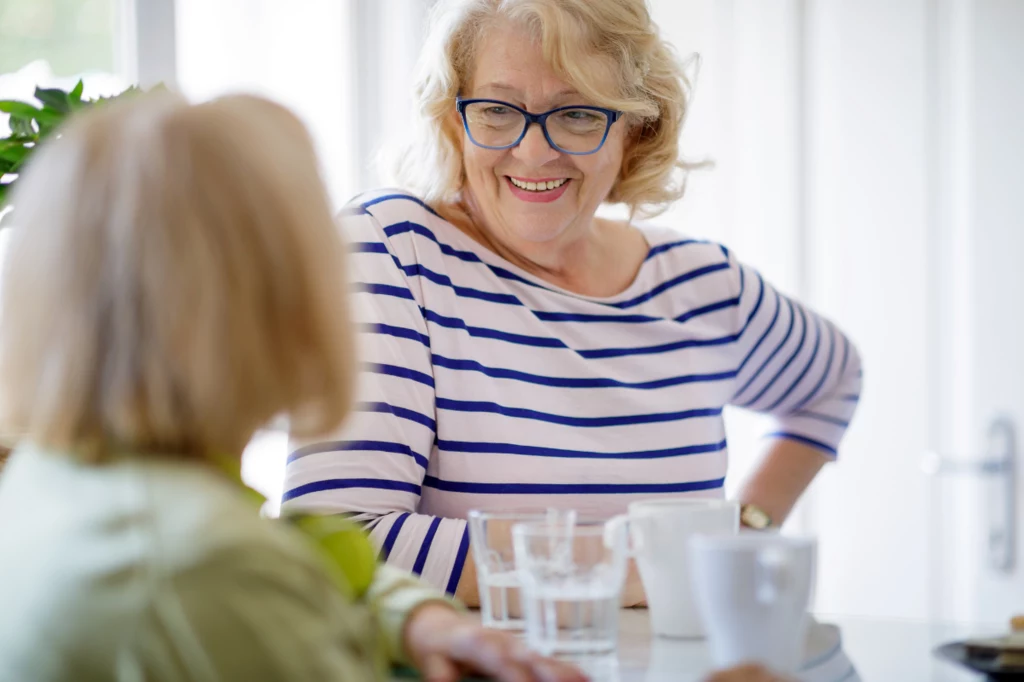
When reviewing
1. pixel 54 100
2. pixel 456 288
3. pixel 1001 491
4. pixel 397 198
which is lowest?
pixel 1001 491

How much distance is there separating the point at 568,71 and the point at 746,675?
949mm

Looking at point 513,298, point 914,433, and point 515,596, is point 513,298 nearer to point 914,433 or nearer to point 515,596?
point 515,596

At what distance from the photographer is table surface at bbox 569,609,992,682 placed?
0.82 metres

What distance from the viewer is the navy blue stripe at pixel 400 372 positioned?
1.32 m

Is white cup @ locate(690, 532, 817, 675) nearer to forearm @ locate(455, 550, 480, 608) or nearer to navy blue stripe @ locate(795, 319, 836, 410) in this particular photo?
forearm @ locate(455, 550, 480, 608)

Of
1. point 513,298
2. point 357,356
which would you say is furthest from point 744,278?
point 357,356

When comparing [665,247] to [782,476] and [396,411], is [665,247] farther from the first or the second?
[396,411]

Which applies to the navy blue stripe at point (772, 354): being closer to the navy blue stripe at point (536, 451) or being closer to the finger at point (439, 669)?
Result: the navy blue stripe at point (536, 451)

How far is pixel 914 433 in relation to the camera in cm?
247

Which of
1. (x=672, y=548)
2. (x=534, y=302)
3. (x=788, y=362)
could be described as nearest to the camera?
(x=672, y=548)

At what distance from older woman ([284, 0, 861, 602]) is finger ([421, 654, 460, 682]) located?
490 mm

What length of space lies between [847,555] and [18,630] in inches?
88.9

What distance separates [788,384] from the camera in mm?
1823

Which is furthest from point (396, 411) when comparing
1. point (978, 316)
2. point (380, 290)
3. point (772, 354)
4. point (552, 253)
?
point (978, 316)
